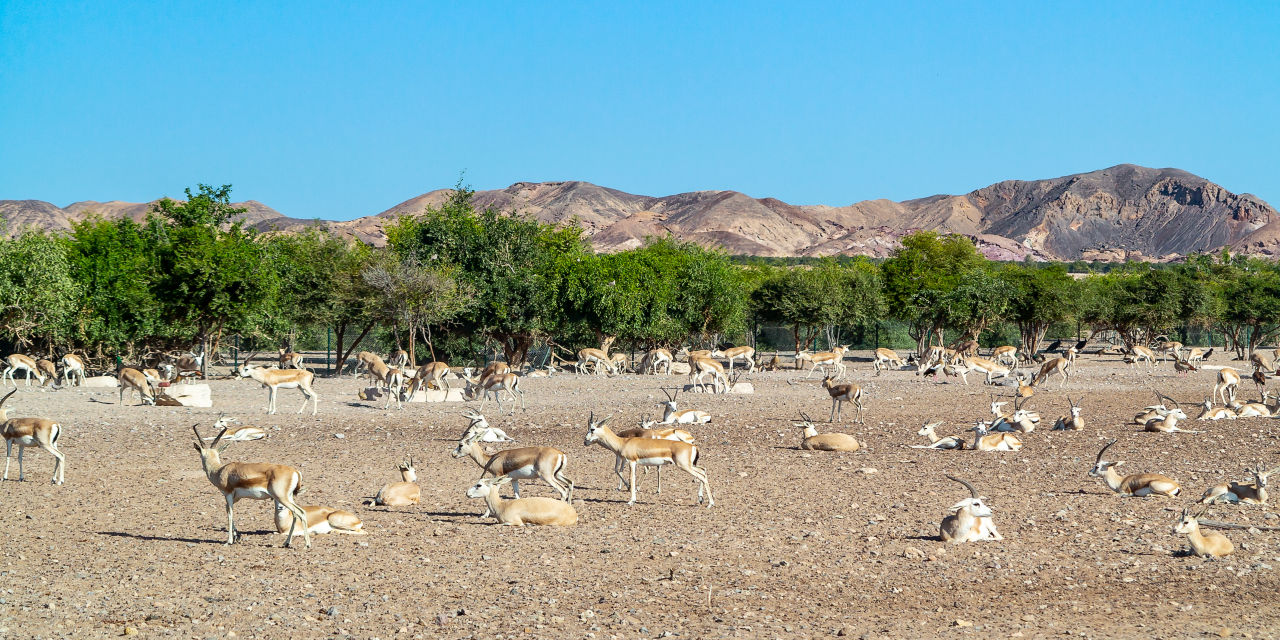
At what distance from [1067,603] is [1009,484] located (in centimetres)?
554

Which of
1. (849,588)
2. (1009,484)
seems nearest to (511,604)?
(849,588)

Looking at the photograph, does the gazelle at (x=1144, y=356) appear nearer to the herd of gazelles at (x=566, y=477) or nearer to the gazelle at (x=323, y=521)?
the herd of gazelles at (x=566, y=477)

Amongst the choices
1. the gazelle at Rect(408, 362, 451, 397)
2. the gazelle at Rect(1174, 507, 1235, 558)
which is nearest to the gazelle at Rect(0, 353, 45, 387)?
the gazelle at Rect(408, 362, 451, 397)

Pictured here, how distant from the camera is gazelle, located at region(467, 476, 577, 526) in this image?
10734 mm

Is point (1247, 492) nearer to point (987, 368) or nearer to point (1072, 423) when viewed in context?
point (1072, 423)

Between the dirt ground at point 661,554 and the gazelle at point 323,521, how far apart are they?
0.14 m

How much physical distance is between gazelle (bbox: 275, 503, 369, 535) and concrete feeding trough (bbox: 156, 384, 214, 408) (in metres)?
13.6

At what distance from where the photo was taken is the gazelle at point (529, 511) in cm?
1073

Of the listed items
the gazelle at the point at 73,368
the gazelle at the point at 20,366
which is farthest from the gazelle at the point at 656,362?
the gazelle at the point at 20,366

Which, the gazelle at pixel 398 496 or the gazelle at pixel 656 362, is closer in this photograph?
the gazelle at pixel 398 496

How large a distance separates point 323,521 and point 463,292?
2775 cm

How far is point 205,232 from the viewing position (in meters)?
31.8

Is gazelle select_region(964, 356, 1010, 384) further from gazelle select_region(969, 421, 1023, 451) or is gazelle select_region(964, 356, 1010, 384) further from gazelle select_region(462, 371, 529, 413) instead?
gazelle select_region(969, 421, 1023, 451)

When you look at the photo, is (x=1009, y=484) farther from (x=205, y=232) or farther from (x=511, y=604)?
(x=205, y=232)
